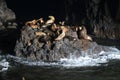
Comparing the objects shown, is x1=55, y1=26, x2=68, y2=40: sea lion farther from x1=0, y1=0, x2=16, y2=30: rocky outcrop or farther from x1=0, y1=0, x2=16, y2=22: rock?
x1=0, y1=0, x2=16, y2=22: rock

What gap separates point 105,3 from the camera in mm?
34312

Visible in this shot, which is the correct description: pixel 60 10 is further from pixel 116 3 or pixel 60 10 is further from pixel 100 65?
pixel 100 65

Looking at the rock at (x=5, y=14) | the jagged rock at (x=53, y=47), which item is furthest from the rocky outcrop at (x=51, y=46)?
the rock at (x=5, y=14)

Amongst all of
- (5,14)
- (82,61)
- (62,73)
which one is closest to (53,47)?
(82,61)

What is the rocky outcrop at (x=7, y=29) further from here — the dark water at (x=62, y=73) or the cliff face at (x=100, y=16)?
the cliff face at (x=100, y=16)

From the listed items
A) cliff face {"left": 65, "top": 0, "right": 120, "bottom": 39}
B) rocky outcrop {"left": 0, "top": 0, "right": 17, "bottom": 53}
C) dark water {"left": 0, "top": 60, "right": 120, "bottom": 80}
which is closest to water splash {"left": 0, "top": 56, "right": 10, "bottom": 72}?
dark water {"left": 0, "top": 60, "right": 120, "bottom": 80}

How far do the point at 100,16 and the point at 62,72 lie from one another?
12820mm

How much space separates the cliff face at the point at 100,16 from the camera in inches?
1313

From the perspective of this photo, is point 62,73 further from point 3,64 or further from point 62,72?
point 3,64

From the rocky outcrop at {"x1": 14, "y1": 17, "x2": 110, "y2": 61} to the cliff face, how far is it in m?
6.33

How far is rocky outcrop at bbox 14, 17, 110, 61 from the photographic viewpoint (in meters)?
25.6

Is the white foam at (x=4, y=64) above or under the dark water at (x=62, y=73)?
above

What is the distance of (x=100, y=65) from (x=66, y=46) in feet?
9.71

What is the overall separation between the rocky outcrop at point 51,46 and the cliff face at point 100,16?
6329 mm
